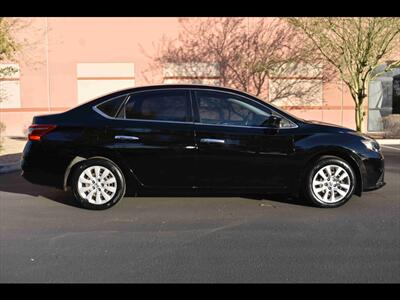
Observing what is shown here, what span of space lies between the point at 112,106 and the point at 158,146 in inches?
34.6

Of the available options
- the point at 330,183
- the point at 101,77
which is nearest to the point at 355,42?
the point at 101,77

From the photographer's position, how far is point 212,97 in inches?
238

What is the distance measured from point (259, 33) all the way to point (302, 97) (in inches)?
126

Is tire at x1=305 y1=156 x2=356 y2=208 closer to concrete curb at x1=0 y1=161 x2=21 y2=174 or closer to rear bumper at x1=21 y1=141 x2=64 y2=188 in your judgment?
rear bumper at x1=21 y1=141 x2=64 y2=188

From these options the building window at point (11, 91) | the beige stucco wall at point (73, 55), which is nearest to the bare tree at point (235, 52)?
the beige stucco wall at point (73, 55)

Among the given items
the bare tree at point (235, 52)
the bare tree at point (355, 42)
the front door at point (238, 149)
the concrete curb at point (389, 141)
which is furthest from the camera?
the bare tree at point (235, 52)

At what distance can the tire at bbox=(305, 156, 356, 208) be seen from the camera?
6.00 m

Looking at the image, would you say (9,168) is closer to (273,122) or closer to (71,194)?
(71,194)

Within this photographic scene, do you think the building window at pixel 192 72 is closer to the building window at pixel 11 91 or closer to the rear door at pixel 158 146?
the building window at pixel 11 91

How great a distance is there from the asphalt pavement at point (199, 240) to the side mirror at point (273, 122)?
1.16 m

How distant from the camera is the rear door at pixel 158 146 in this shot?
587cm
